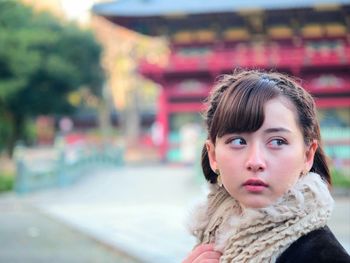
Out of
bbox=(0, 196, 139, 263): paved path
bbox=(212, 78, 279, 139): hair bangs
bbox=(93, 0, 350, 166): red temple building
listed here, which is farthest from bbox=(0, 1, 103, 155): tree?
bbox=(212, 78, 279, 139): hair bangs

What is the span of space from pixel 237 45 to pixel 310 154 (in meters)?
22.2

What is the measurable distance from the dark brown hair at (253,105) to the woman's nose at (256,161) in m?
0.05


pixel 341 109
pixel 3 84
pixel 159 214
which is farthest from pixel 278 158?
pixel 3 84

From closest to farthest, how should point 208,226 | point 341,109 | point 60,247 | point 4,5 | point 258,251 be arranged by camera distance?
point 258,251 < point 208,226 < point 60,247 < point 4,5 < point 341,109

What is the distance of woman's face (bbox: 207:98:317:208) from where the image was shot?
4.83 feet

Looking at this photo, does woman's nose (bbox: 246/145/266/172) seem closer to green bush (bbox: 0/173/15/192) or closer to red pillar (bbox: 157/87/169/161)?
green bush (bbox: 0/173/15/192)

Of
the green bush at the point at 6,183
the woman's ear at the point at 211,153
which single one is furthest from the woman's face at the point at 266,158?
the green bush at the point at 6,183

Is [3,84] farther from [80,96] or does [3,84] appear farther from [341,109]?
[341,109]

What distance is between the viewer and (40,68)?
28281 millimetres

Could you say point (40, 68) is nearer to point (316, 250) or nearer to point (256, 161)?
point (256, 161)

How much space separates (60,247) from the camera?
25.6ft

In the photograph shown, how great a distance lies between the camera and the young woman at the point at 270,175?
4.69ft

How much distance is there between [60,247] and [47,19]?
24.4 metres

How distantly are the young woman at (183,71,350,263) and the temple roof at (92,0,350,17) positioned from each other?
68.5 ft
